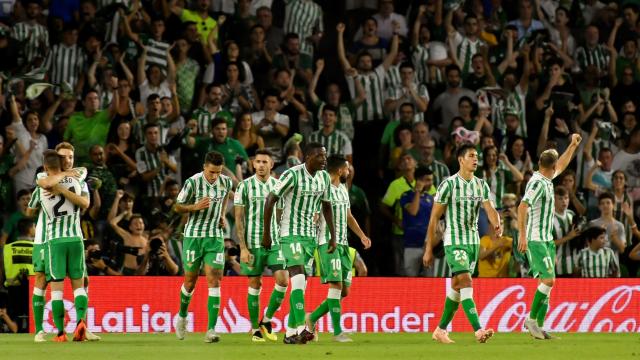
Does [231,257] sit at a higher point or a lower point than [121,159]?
lower

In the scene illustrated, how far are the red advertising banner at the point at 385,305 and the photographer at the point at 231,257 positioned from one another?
54 centimetres

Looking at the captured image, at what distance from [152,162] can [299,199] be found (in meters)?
6.10

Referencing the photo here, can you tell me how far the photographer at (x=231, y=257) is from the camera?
1947 cm

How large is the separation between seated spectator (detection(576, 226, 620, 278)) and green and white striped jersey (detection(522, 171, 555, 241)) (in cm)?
457

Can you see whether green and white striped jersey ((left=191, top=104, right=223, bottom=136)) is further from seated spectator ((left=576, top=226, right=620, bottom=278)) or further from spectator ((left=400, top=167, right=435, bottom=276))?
seated spectator ((left=576, top=226, right=620, bottom=278))

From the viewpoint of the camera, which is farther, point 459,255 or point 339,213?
point 339,213

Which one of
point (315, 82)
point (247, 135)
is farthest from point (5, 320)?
point (315, 82)

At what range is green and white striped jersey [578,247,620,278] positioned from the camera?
20688 mm

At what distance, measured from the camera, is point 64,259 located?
1542cm

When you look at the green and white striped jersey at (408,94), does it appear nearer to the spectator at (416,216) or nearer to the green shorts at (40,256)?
the spectator at (416,216)

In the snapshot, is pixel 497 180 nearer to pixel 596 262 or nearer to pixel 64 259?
pixel 596 262

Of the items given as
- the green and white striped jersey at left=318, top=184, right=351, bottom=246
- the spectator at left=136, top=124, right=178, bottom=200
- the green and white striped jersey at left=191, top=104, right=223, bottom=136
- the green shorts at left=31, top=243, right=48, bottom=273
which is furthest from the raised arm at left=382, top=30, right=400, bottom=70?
the green shorts at left=31, top=243, right=48, bottom=273

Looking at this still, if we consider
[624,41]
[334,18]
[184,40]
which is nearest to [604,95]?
[624,41]

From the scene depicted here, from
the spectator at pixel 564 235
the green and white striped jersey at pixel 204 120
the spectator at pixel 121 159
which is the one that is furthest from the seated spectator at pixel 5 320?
the spectator at pixel 564 235
